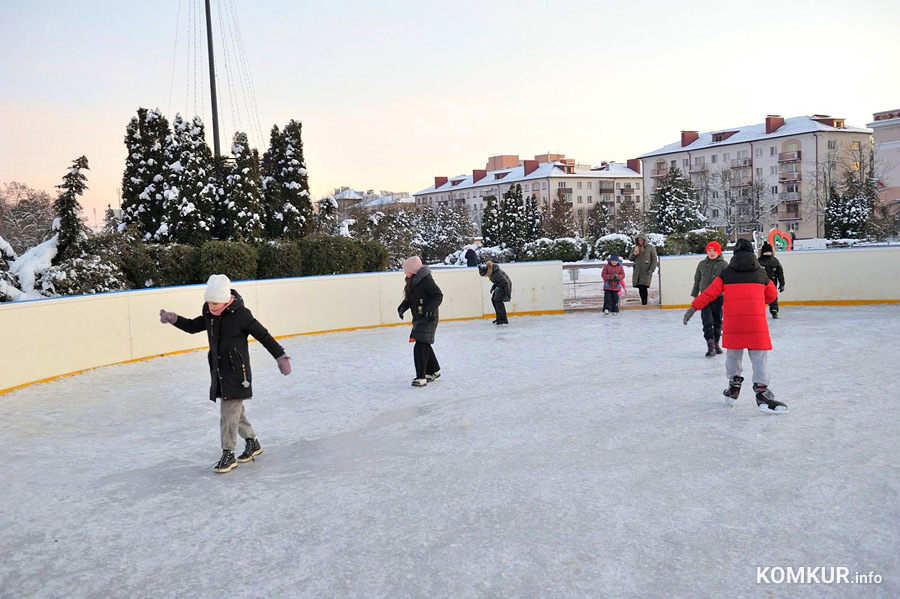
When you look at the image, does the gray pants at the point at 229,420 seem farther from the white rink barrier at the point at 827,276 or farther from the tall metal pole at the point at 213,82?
the tall metal pole at the point at 213,82

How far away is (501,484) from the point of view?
5082 mm

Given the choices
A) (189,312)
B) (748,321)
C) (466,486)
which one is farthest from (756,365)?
(189,312)

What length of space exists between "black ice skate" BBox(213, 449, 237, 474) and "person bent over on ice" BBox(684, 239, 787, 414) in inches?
177

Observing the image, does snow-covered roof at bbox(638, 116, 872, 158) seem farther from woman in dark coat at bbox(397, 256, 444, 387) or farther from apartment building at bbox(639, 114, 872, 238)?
woman in dark coat at bbox(397, 256, 444, 387)

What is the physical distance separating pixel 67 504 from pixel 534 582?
3.31 meters

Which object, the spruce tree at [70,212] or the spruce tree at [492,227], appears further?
the spruce tree at [492,227]

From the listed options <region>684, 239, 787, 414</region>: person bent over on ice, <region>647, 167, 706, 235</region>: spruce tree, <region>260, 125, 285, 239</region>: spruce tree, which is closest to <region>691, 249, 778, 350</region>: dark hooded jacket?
<region>684, 239, 787, 414</region>: person bent over on ice

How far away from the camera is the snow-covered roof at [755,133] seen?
2788 inches

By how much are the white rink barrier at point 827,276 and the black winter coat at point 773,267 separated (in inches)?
98.9

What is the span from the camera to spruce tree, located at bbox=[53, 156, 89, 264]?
1573 cm

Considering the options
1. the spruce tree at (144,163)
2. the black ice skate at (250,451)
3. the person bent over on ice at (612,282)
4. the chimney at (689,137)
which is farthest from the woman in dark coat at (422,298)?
the chimney at (689,137)

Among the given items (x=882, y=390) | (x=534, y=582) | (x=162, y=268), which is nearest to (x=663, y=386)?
(x=882, y=390)

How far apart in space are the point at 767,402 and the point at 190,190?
18.0 m

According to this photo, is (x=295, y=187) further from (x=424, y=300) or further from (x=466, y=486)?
(x=466, y=486)
